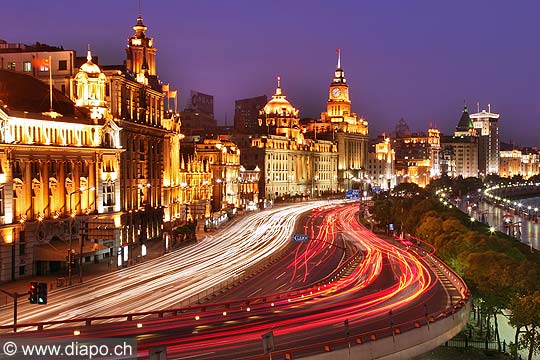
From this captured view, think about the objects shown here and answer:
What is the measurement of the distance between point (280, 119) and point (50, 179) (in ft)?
428

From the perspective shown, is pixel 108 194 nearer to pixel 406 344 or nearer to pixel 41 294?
pixel 41 294

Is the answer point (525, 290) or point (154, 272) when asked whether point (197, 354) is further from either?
point (154, 272)

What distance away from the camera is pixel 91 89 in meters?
70.8

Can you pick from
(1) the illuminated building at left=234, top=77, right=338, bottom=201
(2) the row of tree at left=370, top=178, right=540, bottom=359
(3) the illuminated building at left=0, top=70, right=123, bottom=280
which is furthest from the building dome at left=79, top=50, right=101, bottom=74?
(1) the illuminated building at left=234, top=77, right=338, bottom=201

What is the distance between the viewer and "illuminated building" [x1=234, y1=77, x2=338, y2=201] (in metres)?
170

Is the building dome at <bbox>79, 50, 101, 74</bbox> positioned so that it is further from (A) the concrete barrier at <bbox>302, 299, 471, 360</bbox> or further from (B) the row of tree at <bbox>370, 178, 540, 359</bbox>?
(A) the concrete barrier at <bbox>302, 299, 471, 360</bbox>

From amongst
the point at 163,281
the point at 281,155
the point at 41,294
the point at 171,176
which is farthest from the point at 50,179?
the point at 281,155

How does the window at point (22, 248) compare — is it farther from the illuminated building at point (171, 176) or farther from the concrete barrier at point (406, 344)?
the concrete barrier at point (406, 344)

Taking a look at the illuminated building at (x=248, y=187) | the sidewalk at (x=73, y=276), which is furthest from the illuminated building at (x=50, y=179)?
the illuminated building at (x=248, y=187)

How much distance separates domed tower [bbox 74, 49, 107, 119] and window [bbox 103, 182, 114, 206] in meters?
6.88

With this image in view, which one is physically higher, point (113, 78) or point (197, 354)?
point (113, 78)

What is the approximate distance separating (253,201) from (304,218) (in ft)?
109

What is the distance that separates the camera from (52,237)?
60375mm

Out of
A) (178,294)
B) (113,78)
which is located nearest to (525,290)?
(178,294)
